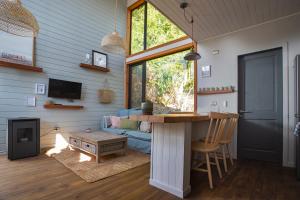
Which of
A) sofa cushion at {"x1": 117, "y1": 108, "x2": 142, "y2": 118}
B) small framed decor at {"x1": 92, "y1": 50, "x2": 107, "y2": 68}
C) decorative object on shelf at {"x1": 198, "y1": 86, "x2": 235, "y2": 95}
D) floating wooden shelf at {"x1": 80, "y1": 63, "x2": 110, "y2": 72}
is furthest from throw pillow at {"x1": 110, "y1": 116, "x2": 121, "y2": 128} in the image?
decorative object on shelf at {"x1": 198, "y1": 86, "x2": 235, "y2": 95}

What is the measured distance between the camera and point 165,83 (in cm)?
470

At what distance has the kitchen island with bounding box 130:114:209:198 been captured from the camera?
70.5 inches

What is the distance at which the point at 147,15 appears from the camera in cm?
523

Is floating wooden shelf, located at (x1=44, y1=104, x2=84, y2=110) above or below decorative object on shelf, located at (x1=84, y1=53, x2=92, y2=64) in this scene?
below

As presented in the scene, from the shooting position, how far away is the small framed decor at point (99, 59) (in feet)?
15.5

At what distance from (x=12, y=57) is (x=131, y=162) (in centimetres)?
318

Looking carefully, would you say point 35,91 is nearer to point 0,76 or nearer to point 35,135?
point 0,76

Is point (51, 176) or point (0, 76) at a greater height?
point (0, 76)

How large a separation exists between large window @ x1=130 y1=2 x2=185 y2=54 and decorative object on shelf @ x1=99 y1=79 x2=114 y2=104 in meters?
1.46

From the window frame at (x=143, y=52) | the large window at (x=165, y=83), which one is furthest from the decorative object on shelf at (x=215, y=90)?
the large window at (x=165, y=83)

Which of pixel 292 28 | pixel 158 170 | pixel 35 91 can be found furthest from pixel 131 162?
pixel 292 28

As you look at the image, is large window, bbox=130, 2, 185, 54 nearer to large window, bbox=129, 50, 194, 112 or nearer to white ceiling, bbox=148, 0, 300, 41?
large window, bbox=129, 50, 194, 112

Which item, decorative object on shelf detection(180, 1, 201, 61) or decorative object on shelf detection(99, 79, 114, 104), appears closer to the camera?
decorative object on shelf detection(180, 1, 201, 61)

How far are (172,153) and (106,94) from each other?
137 inches
